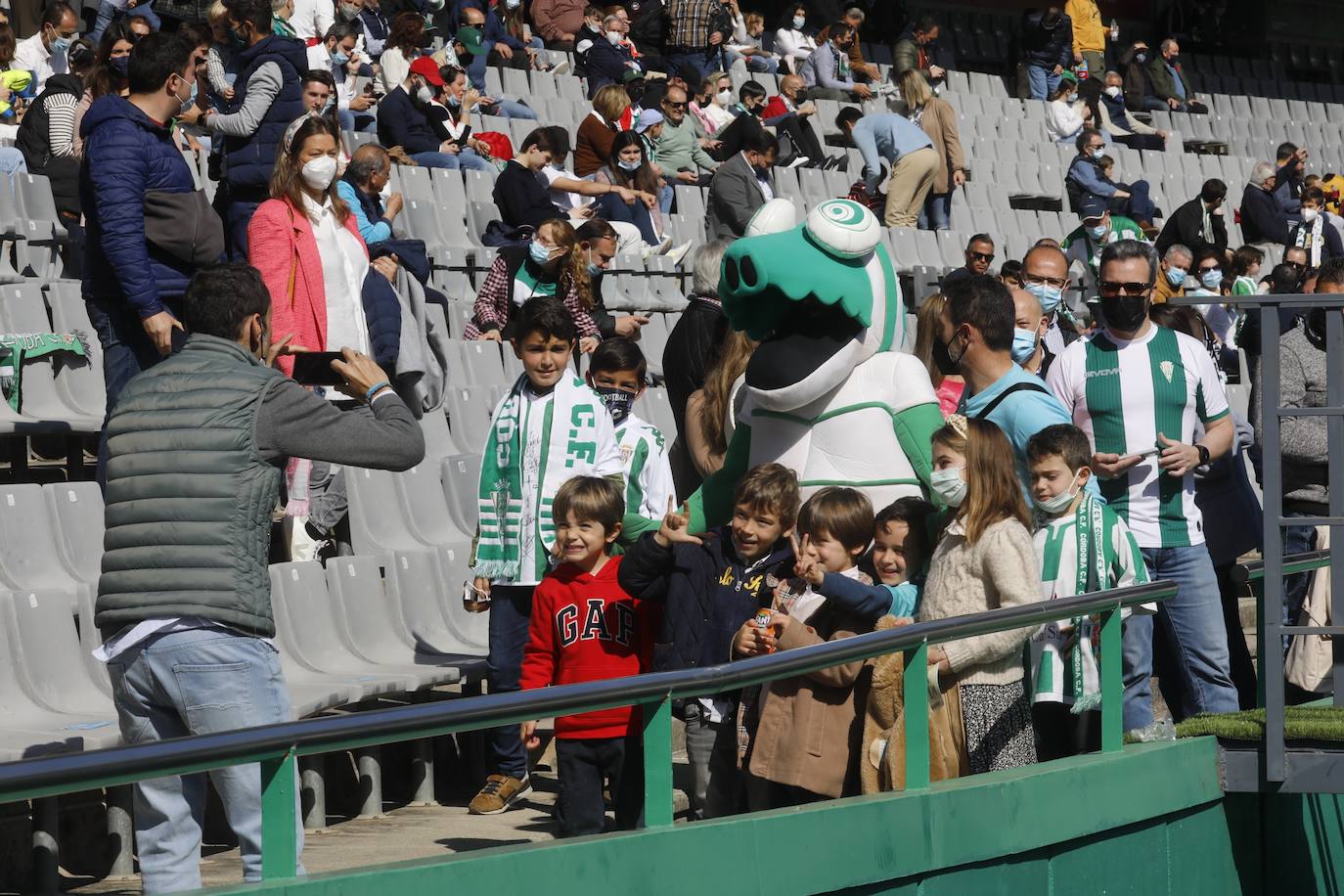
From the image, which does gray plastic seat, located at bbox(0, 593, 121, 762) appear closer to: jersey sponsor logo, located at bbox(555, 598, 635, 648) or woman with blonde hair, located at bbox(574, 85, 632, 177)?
jersey sponsor logo, located at bbox(555, 598, 635, 648)

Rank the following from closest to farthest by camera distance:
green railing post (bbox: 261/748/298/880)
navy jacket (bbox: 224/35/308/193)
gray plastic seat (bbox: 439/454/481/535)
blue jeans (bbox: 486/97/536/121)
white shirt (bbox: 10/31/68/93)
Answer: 1. green railing post (bbox: 261/748/298/880)
2. gray plastic seat (bbox: 439/454/481/535)
3. navy jacket (bbox: 224/35/308/193)
4. white shirt (bbox: 10/31/68/93)
5. blue jeans (bbox: 486/97/536/121)

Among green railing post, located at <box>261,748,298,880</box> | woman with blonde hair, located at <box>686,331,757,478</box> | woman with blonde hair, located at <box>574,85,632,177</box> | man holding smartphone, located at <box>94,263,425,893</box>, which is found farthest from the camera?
woman with blonde hair, located at <box>574,85,632,177</box>

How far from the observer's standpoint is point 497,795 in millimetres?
5387

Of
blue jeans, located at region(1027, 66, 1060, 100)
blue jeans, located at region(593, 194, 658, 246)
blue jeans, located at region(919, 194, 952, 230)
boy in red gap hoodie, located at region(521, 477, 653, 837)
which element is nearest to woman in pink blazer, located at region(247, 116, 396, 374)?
boy in red gap hoodie, located at region(521, 477, 653, 837)

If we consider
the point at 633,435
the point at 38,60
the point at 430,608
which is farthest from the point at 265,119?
the point at 38,60

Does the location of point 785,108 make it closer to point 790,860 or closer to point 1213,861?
point 1213,861

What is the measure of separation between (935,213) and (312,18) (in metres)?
5.26

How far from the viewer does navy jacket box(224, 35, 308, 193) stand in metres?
7.97

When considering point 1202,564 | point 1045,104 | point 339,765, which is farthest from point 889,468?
point 1045,104

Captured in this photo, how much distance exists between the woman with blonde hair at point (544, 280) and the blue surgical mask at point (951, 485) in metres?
3.83

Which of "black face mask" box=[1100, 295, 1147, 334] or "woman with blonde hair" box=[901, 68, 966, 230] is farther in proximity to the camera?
"woman with blonde hair" box=[901, 68, 966, 230]

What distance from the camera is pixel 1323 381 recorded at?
6.47 metres

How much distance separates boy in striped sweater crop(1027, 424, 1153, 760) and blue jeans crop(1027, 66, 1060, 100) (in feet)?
58.9

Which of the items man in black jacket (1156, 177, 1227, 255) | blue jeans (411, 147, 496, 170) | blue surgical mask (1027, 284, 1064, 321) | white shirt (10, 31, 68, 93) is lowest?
blue surgical mask (1027, 284, 1064, 321)
